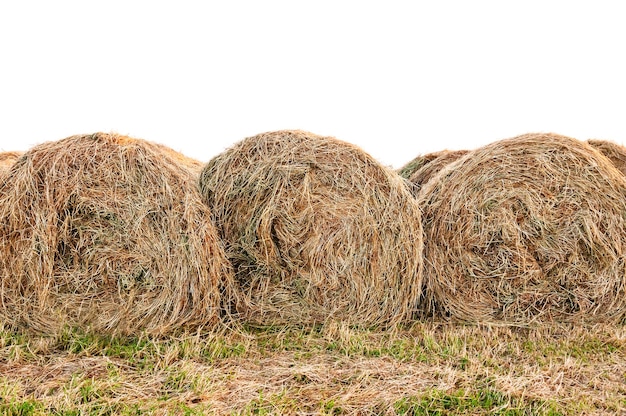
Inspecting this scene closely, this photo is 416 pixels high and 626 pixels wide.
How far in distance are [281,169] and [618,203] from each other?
3.04 m

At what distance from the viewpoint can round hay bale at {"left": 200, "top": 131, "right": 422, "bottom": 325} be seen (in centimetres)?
501

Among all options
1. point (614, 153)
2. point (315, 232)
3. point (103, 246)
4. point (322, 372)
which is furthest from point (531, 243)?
point (103, 246)

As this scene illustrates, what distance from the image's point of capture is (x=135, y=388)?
364 centimetres

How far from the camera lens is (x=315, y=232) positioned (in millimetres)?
5027

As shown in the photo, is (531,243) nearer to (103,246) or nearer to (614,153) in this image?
(614,153)

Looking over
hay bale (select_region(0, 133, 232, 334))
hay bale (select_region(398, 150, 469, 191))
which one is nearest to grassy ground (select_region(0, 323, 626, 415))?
hay bale (select_region(0, 133, 232, 334))

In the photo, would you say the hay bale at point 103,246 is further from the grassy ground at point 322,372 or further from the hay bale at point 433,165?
the hay bale at point 433,165

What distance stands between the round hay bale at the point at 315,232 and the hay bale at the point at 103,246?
0.34 m

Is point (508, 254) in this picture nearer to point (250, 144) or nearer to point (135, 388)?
point (250, 144)

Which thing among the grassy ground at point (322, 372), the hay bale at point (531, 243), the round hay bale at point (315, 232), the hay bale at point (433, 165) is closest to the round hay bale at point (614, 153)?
the hay bale at point (433, 165)

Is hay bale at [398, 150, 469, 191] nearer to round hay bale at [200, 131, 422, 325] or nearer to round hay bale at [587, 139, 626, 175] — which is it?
round hay bale at [587, 139, 626, 175]

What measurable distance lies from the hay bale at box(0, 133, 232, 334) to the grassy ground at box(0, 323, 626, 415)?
0.22 m

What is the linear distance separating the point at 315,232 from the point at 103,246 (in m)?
1.70

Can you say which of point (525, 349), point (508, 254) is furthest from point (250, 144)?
point (525, 349)
